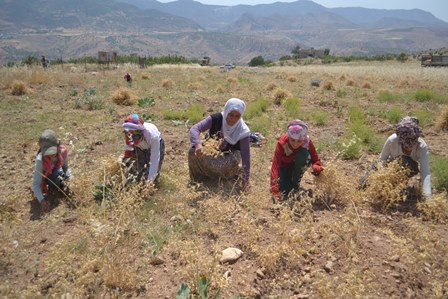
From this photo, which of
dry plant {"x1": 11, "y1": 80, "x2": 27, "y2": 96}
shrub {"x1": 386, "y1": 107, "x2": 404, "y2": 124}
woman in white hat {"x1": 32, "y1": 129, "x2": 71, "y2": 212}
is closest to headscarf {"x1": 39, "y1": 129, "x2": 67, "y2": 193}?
woman in white hat {"x1": 32, "y1": 129, "x2": 71, "y2": 212}

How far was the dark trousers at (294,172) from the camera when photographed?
3589mm

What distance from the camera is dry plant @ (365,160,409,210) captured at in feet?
11.2

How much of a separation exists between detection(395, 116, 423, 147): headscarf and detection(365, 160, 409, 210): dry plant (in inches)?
9.8

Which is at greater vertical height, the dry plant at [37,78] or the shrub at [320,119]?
the dry plant at [37,78]

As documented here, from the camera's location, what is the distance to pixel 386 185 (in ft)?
11.3

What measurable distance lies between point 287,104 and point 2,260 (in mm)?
7159

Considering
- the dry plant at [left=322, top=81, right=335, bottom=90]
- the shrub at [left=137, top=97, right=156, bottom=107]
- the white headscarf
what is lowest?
the shrub at [left=137, top=97, right=156, bottom=107]

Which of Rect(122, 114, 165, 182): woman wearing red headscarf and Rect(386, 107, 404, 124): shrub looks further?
Rect(386, 107, 404, 124): shrub

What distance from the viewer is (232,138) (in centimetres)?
403

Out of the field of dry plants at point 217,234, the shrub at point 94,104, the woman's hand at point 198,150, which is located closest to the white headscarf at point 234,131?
the woman's hand at point 198,150

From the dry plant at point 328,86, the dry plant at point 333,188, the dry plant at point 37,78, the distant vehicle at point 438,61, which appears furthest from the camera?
the distant vehicle at point 438,61

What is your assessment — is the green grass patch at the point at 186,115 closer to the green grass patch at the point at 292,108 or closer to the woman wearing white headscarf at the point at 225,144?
the green grass patch at the point at 292,108

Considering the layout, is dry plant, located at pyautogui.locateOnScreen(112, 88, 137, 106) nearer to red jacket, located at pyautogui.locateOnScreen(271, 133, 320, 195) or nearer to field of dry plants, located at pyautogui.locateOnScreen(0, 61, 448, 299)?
field of dry plants, located at pyautogui.locateOnScreen(0, 61, 448, 299)

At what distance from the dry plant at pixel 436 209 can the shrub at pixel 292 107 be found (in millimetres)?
4746
